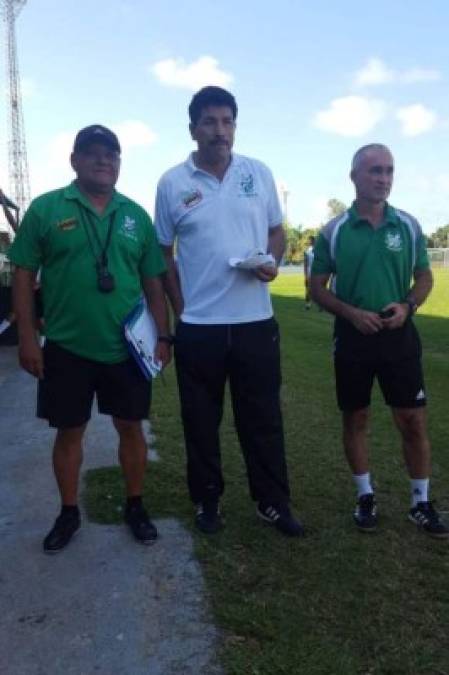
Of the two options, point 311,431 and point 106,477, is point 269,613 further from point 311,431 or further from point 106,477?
point 311,431

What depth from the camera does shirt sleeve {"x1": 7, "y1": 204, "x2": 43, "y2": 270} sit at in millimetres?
3600

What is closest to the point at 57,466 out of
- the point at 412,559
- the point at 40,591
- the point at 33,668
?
the point at 40,591

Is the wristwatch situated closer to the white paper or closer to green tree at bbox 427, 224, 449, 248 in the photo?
the white paper

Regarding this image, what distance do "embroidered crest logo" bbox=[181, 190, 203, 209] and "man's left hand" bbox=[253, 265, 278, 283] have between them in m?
0.46

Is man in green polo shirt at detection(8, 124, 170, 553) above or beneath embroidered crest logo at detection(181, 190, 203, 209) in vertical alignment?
beneath

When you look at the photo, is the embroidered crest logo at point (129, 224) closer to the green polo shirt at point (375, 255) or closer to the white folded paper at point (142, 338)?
the white folded paper at point (142, 338)

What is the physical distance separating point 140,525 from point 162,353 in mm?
882

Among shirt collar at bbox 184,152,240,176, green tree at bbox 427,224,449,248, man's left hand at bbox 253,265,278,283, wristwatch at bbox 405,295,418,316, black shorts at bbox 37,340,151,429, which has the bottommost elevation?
green tree at bbox 427,224,449,248

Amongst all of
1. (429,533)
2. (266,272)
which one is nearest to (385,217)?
(266,272)

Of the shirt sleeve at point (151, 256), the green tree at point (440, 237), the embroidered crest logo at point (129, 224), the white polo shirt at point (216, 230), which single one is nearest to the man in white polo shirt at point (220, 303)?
the white polo shirt at point (216, 230)

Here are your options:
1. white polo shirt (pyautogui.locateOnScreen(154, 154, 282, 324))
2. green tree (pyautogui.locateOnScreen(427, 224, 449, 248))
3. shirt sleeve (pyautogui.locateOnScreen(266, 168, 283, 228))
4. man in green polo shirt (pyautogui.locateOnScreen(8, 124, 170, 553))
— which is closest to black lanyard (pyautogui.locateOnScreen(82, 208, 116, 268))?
man in green polo shirt (pyautogui.locateOnScreen(8, 124, 170, 553))

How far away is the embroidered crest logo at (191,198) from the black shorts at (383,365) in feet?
3.29

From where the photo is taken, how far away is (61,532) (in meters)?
3.80

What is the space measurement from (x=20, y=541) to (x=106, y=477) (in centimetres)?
105
